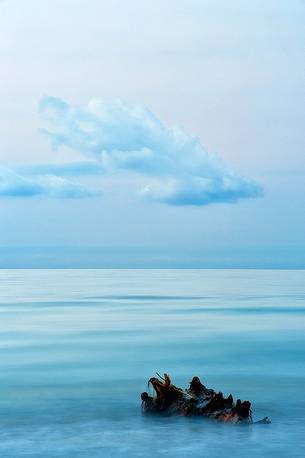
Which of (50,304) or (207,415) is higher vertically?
(50,304)

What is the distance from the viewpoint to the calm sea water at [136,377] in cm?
1267

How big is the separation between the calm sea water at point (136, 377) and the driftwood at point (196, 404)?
10.4 inches

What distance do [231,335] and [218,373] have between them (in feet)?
34.5

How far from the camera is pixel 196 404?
14086 millimetres

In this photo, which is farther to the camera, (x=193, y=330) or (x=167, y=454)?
(x=193, y=330)

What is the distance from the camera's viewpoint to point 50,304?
170ft

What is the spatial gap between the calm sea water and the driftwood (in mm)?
263

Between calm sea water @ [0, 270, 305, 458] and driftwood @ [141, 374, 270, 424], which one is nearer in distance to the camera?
calm sea water @ [0, 270, 305, 458]

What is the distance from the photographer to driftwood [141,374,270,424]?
536 inches

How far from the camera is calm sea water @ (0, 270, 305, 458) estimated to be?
12672 millimetres

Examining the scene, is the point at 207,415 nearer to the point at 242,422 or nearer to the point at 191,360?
the point at 242,422

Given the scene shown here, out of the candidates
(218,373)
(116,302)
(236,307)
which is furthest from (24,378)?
(116,302)

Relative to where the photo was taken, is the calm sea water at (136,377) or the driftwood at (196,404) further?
the driftwood at (196,404)

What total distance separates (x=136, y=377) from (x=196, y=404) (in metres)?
6.68
